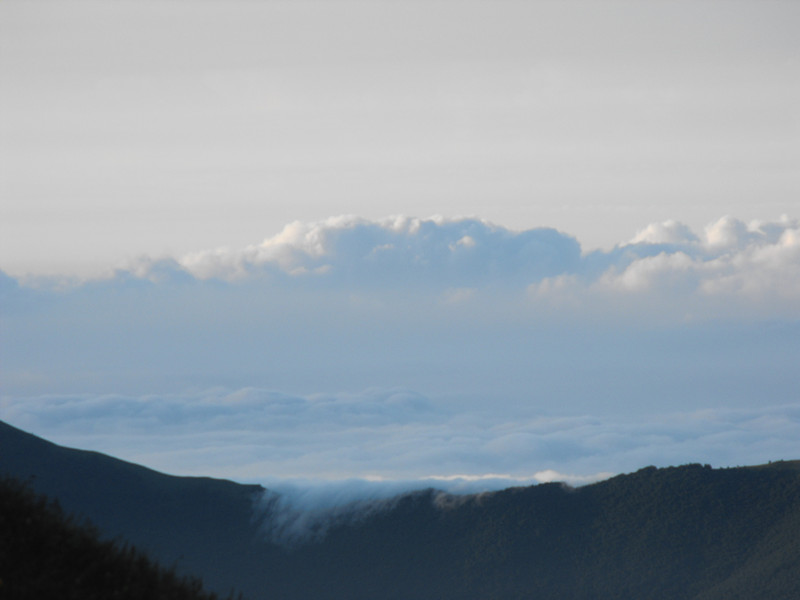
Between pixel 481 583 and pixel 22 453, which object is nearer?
pixel 481 583

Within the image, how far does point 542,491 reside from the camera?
109 m

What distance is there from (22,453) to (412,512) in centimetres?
4527

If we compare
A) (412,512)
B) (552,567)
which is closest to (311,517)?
(412,512)

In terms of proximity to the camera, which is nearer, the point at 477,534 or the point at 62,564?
the point at 62,564

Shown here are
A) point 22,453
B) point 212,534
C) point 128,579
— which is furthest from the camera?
point 212,534

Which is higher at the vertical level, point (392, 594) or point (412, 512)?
point (412, 512)

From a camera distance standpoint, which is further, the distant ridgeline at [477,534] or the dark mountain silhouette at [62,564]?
the distant ridgeline at [477,534]

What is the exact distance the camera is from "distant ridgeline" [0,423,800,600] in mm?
90188

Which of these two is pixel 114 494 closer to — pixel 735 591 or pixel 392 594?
pixel 392 594

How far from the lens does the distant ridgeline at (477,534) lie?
296ft

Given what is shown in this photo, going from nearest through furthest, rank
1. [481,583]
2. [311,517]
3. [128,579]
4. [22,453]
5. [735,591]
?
[128,579] → [735,591] → [481,583] → [22,453] → [311,517]

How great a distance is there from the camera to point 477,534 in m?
102

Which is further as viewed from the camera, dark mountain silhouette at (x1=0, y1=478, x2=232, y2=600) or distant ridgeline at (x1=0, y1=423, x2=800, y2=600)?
distant ridgeline at (x1=0, y1=423, x2=800, y2=600)

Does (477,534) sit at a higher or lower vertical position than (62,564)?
higher
